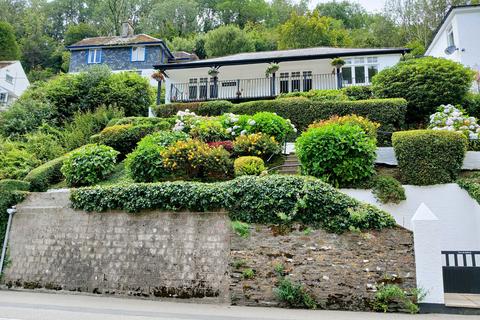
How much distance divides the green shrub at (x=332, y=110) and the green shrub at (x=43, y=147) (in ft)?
30.2

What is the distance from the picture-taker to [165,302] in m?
8.26

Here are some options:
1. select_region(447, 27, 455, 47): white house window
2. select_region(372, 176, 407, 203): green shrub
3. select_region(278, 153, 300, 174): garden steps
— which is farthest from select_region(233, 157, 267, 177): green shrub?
select_region(447, 27, 455, 47): white house window

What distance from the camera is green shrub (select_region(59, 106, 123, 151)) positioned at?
18125 millimetres

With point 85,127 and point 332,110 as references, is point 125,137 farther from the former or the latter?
point 332,110

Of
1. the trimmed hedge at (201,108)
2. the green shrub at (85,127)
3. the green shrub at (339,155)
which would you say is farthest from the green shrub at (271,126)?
the green shrub at (85,127)

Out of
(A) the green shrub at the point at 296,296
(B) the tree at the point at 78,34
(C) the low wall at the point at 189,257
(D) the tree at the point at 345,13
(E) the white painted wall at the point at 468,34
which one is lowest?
(A) the green shrub at the point at 296,296

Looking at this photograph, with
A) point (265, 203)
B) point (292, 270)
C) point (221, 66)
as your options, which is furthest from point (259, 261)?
point (221, 66)

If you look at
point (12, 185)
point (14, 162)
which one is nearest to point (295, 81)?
point (14, 162)

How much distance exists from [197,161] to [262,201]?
3.83 metres

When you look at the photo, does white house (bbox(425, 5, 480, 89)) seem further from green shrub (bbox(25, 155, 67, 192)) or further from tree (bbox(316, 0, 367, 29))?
tree (bbox(316, 0, 367, 29))

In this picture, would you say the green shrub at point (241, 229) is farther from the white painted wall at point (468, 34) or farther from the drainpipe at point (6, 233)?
the white painted wall at point (468, 34)

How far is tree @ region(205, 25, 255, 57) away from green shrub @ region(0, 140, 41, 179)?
89.1 feet

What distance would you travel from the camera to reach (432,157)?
1045 cm

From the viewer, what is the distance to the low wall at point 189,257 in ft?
24.9
